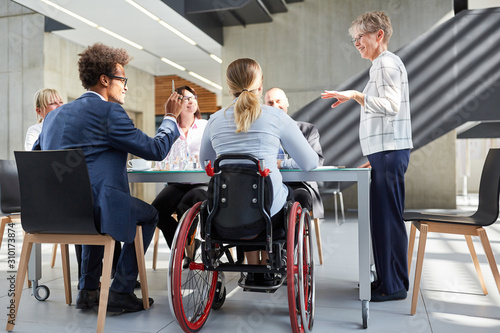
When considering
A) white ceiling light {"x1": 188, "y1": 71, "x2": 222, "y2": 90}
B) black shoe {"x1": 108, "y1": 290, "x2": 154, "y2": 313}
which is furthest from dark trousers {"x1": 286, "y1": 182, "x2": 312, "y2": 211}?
white ceiling light {"x1": 188, "y1": 71, "x2": 222, "y2": 90}

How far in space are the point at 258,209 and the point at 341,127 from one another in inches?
226

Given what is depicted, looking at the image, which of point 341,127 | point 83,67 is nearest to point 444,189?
point 341,127

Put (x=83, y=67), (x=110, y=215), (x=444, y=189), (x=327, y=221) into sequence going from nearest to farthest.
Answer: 1. (x=110, y=215)
2. (x=83, y=67)
3. (x=327, y=221)
4. (x=444, y=189)

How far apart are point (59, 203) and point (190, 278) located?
0.78 m

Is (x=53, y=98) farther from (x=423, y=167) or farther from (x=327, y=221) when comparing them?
(x=423, y=167)

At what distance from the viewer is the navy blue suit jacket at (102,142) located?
1.95m

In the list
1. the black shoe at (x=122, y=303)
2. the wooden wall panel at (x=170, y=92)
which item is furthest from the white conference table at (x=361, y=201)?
the wooden wall panel at (x=170, y=92)

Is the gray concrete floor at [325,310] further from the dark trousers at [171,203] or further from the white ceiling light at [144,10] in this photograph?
the white ceiling light at [144,10]

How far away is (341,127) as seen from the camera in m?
7.21

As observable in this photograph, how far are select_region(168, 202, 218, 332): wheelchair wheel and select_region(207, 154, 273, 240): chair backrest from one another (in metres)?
0.16

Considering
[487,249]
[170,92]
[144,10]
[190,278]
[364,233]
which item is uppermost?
[144,10]

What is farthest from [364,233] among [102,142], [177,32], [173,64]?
[173,64]

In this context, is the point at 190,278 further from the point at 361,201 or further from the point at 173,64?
the point at 173,64

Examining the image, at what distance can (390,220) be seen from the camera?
2.38m
